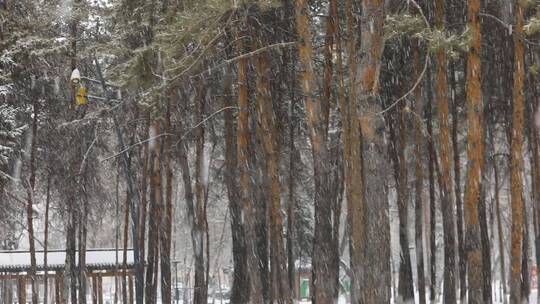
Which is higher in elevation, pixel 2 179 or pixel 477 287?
pixel 2 179

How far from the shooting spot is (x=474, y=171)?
1505cm

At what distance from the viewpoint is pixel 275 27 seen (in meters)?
20.5

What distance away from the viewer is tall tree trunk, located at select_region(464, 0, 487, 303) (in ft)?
49.1

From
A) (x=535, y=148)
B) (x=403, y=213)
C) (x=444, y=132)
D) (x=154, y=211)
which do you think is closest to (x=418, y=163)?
(x=403, y=213)

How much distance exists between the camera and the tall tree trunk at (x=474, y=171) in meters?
15.0

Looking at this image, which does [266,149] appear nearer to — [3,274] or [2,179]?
[2,179]

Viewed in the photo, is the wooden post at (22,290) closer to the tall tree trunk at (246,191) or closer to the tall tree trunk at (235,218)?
the tall tree trunk at (235,218)

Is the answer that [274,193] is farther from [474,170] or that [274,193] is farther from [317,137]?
[474,170]

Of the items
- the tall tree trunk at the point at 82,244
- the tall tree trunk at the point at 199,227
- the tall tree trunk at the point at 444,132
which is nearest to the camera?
the tall tree trunk at the point at 444,132

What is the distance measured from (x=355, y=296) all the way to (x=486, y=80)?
35.5 feet

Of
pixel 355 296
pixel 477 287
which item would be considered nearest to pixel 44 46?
pixel 355 296

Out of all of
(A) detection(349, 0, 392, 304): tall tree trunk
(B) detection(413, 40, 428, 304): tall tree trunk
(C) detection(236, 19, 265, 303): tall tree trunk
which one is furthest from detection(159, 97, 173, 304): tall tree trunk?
(A) detection(349, 0, 392, 304): tall tree trunk

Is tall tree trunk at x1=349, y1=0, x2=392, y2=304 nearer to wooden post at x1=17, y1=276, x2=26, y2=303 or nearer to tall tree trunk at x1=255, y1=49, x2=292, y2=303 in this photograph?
tall tree trunk at x1=255, y1=49, x2=292, y2=303

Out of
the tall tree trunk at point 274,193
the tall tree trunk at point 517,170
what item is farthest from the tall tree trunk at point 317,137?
the tall tree trunk at point 517,170
